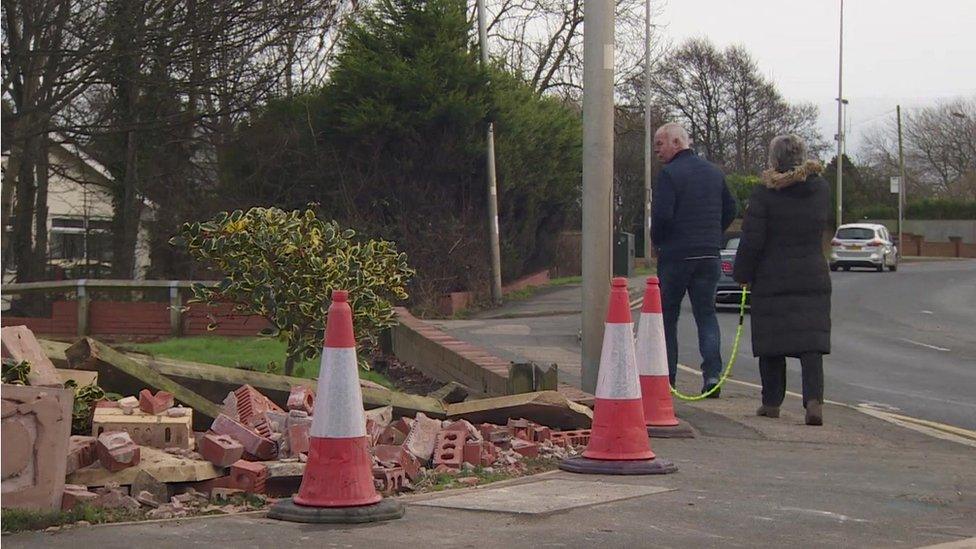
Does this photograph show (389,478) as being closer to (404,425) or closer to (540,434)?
(404,425)

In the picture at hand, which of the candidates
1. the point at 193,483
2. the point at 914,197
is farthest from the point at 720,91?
the point at 193,483

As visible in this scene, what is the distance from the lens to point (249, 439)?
21.2 feet

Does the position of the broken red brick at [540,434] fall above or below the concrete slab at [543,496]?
above

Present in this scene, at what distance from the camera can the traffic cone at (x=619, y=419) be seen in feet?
21.5

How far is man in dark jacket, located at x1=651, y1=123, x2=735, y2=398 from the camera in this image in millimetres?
9578

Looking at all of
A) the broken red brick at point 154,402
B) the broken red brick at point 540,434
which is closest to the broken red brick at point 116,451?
the broken red brick at point 154,402

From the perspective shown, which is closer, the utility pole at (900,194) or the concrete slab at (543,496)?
the concrete slab at (543,496)

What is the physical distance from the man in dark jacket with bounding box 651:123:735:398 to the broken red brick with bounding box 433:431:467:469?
3089 millimetres

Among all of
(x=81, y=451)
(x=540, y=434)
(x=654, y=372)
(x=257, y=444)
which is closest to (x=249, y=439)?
→ (x=257, y=444)

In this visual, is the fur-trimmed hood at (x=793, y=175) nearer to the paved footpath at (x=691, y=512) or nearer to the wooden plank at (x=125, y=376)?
the paved footpath at (x=691, y=512)

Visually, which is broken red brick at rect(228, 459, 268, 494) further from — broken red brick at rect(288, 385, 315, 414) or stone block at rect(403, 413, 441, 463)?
broken red brick at rect(288, 385, 315, 414)

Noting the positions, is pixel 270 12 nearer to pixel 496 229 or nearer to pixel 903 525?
pixel 496 229

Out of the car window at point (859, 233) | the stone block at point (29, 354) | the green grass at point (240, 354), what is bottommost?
the green grass at point (240, 354)

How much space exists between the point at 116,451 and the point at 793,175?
4.77 metres
